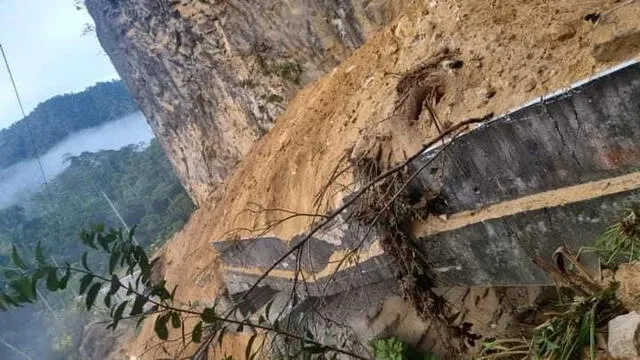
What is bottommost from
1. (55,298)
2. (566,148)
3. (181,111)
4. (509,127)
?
(55,298)

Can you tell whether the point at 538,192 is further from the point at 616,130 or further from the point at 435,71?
the point at 435,71

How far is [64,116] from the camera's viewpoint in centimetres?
3581

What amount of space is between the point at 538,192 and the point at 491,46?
39.2 inches

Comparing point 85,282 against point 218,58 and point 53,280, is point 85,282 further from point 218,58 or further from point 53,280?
point 218,58

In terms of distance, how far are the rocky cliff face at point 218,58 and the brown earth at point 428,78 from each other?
389mm

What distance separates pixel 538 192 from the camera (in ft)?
8.30

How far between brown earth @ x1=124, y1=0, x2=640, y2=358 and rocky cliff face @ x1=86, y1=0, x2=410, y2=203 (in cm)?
39

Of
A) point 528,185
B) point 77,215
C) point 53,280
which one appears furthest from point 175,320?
point 77,215

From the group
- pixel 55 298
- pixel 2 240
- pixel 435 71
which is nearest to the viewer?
pixel 435 71

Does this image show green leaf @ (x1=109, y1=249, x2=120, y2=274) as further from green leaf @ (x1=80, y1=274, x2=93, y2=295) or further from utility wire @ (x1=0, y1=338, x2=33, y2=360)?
utility wire @ (x1=0, y1=338, x2=33, y2=360)

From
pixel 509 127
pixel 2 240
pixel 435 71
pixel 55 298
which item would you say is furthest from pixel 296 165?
pixel 2 240

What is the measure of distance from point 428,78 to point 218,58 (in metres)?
4.62

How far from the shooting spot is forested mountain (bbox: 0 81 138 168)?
35.2 m

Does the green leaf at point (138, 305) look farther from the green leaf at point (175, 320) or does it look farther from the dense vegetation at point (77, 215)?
the dense vegetation at point (77, 215)
